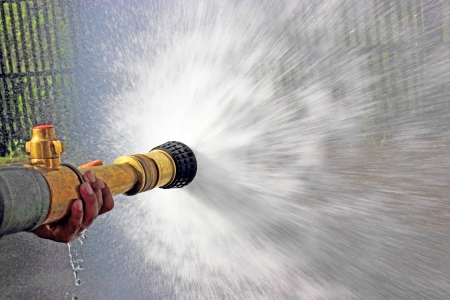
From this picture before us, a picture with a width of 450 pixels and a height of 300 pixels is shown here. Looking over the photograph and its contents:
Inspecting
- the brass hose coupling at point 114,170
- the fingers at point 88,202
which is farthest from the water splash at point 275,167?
the fingers at point 88,202

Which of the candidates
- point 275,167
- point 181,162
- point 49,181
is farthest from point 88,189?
point 275,167

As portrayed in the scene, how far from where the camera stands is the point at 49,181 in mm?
1379

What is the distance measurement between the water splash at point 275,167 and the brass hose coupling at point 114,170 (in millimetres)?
354

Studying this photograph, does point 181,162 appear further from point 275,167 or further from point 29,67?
point 29,67

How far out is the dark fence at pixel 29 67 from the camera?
6116 millimetres

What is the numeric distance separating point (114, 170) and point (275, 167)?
1.38 metres

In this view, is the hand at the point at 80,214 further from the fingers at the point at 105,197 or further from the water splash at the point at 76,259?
the water splash at the point at 76,259

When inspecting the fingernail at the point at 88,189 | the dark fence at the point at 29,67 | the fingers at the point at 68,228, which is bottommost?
the fingers at the point at 68,228

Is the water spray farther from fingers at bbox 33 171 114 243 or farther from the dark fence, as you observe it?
the dark fence

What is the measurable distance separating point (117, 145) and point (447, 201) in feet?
7.86

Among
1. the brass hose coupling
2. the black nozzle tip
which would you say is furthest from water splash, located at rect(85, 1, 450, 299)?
A: the brass hose coupling

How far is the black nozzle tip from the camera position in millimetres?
2289

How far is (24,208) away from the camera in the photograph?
4.02ft

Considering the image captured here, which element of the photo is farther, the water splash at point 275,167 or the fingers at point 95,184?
the water splash at point 275,167
